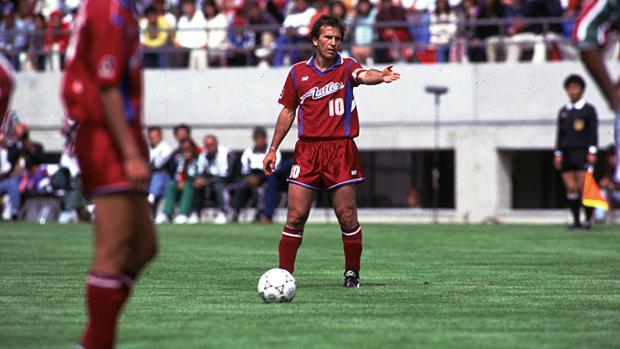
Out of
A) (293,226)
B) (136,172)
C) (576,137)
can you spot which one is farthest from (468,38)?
(136,172)

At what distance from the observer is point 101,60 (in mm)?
6695

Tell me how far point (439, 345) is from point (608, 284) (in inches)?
195

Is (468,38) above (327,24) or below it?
above

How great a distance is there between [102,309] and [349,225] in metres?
5.31

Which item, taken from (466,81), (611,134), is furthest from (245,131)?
(611,134)

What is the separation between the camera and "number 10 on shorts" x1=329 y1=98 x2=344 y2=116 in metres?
11.9

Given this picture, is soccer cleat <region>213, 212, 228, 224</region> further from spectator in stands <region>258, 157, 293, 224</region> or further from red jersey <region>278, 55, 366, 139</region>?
red jersey <region>278, 55, 366, 139</region>

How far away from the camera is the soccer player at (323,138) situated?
11.7m

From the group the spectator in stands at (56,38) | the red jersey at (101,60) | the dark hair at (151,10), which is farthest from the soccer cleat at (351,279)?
the spectator in stands at (56,38)

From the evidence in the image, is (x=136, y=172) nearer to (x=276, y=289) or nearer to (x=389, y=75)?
(x=276, y=289)

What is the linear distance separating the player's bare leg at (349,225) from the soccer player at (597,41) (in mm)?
Result: 4191

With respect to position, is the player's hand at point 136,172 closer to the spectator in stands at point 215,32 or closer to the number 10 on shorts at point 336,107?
the number 10 on shorts at point 336,107

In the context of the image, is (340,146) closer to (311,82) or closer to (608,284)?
(311,82)

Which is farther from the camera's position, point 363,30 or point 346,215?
point 363,30
